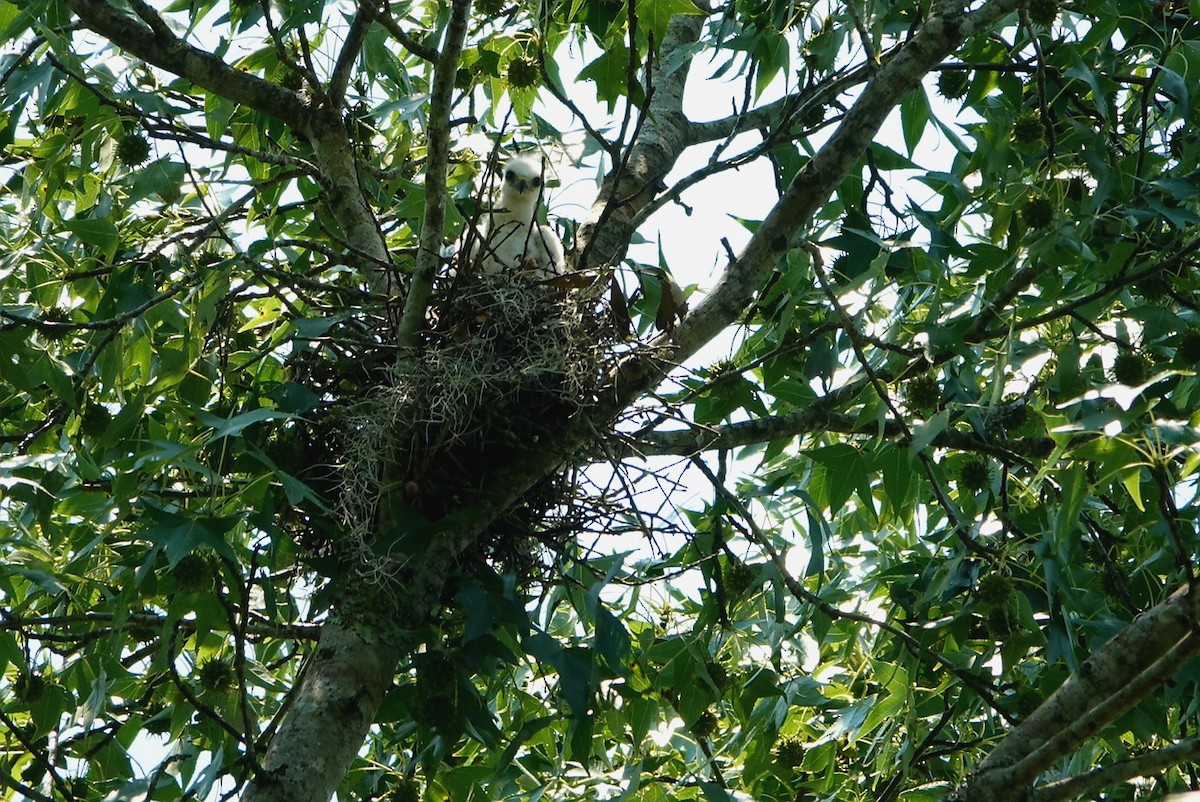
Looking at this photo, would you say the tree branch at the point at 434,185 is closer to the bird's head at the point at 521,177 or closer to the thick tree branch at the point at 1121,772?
the bird's head at the point at 521,177

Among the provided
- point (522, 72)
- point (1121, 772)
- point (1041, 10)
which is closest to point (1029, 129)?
point (1041, 10)

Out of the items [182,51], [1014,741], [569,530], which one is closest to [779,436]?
[569,530]

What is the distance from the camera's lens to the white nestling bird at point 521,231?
3.99 meters

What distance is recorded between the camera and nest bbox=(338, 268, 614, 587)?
309 cm

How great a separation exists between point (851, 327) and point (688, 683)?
114 centimetres

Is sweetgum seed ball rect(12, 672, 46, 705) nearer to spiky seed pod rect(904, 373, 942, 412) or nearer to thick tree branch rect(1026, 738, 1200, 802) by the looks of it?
spiky seed pod rect(904, 373, 942, 412)

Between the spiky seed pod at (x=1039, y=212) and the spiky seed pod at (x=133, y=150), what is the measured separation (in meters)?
2.66

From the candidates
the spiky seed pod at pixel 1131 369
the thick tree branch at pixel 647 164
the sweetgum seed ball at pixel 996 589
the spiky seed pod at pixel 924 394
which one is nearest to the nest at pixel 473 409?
the thick tree branch at pixel 647 164

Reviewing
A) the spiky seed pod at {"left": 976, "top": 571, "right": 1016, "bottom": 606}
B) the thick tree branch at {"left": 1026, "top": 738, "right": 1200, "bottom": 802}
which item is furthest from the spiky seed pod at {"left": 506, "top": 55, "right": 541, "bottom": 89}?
the thick tree branch at {"left": 1026, "top": 738, "right": 1200, "bottom": 802}

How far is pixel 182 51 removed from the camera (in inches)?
137

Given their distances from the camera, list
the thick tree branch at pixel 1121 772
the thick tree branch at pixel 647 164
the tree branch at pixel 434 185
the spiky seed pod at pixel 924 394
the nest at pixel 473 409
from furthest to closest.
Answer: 1. the thick tree branch at pixel 647 164
2. the spiky seed pod at pixel 924 394
3. the nest at pixel 473 409
4. the tree branch at pixel 434 185
5. the thick tree branch at pixel 1121 772

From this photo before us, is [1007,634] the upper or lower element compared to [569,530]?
lower

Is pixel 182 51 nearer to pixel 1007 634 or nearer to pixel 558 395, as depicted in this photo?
pixel 558 395

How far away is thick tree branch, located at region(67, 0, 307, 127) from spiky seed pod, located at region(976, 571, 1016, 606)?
7.74 ft
